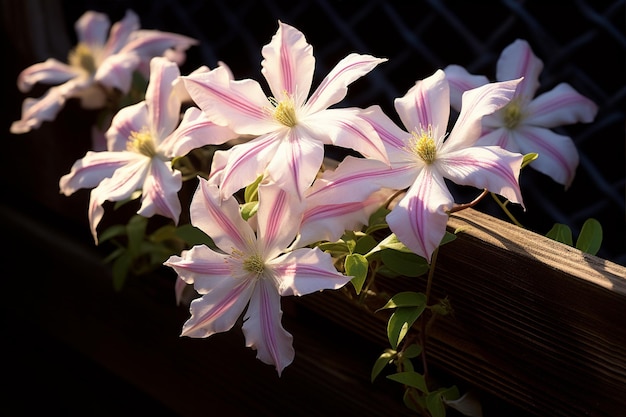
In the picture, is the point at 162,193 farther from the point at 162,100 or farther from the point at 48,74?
the point at 48,74

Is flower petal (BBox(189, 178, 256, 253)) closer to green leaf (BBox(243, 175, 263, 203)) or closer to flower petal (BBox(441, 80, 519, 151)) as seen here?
green leaf (BBox(243, 175, 263, 203))

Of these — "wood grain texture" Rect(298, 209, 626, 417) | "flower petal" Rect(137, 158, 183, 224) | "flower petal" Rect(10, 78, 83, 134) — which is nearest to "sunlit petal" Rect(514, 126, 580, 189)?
"wood grain texture" Rect(298, 209, 626, 417)

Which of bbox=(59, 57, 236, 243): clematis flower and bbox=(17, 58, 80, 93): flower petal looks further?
bbox=(17, 58, 80, 93): flower petal

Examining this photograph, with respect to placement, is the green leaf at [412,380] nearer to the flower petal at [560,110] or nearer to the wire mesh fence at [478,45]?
the flower petal at [560,110]

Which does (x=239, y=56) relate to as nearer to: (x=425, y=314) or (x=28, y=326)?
(x=28, y=326)

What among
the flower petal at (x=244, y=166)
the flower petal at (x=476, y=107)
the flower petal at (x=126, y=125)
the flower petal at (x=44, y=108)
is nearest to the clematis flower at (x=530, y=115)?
the flower petal at (x=476, y=107)

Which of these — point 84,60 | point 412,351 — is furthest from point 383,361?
point 84,60

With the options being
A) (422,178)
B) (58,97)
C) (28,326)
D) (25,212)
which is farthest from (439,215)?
(28,326)
